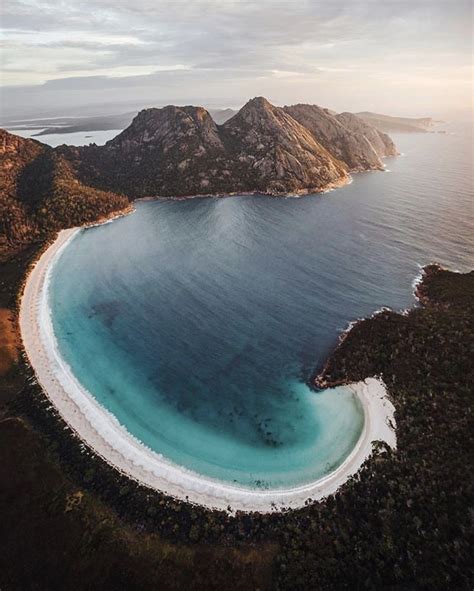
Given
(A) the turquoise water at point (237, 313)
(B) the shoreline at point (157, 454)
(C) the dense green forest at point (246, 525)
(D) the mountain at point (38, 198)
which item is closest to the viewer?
(C) the dense green forest at point (246, 525)

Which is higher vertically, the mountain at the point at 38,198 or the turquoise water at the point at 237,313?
the mountain at the point at 38,198

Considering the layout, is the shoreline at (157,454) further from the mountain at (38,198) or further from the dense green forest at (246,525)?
the mountain at (38,198)

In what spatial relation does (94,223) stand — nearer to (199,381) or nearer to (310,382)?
(199,381)

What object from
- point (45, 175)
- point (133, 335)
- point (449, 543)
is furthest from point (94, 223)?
point (449, 543)

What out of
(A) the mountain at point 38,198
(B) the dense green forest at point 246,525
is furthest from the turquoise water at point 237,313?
(A) the mountain at point 38,198

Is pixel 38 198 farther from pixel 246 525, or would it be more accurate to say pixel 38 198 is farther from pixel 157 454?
pixel 246 525

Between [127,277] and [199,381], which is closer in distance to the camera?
[199,381]

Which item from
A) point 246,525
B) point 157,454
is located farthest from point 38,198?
point 246,525
